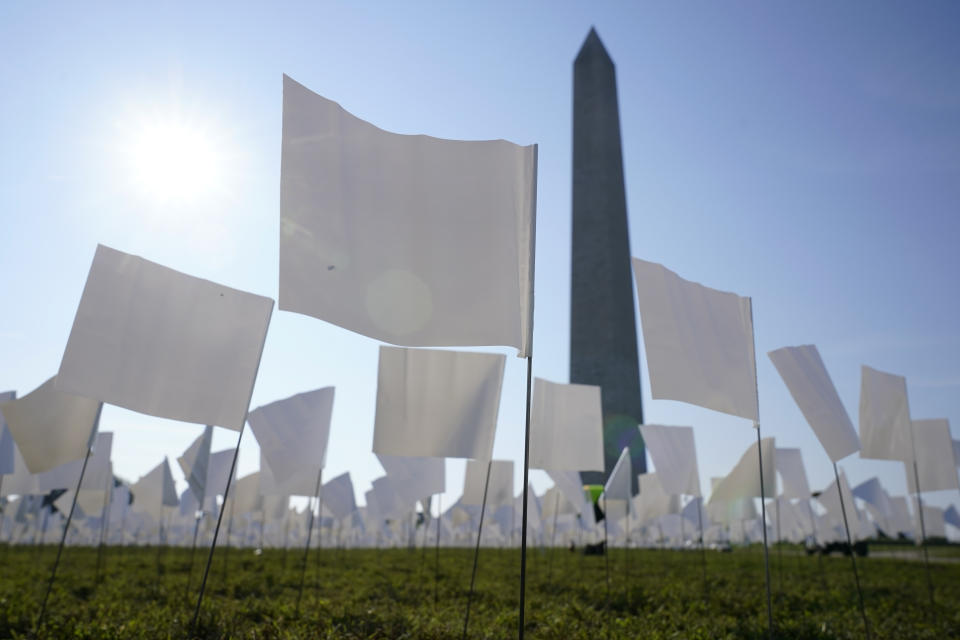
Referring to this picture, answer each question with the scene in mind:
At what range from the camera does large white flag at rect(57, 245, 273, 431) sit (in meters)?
4.47

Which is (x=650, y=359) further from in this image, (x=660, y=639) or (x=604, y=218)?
(x=604, y=218)

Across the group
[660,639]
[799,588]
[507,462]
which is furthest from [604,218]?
[660,639]

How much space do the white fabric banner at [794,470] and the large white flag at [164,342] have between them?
13349 millimetres

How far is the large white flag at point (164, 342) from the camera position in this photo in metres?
4.47

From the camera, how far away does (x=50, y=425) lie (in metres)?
6.08

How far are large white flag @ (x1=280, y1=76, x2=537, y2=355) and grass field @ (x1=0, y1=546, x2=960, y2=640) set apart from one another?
386 centimetres

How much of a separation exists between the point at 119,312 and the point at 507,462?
34.2 ft

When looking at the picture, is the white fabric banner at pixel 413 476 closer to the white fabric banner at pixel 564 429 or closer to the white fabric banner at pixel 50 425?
the white fabric banner at pixel 564 429

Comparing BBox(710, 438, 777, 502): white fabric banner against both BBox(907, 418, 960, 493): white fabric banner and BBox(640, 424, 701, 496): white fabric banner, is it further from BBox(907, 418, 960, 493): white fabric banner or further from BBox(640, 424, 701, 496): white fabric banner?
BBox(907, 418, 960, 493): white fabric banner

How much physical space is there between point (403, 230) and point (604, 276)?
2475cm

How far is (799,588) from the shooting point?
467 inches

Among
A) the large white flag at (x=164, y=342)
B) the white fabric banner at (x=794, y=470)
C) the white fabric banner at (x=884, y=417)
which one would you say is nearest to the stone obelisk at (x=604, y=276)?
the white fabric banner at (x=794, y=470)

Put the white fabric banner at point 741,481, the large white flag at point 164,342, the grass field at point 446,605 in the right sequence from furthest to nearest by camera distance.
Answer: the white fabric banner at point 741,481, the grass field at point 446,605, the large white flag at point 164,342

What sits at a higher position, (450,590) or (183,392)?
(183,392)
